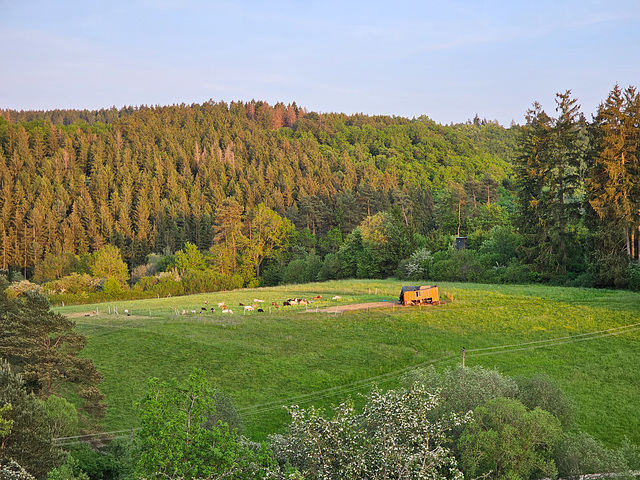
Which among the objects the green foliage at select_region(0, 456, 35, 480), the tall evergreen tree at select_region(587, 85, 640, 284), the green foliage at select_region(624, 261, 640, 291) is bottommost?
the green foliage at select_region(0, 456, 35, 480)

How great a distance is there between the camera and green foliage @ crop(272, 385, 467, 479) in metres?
14.9

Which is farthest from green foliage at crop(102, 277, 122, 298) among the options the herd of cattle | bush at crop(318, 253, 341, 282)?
bush at crop(318, 253, 341, 282)

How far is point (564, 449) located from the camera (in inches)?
711

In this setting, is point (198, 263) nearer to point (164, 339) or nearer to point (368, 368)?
point (164, 339)

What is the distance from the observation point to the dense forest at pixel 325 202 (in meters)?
56.6

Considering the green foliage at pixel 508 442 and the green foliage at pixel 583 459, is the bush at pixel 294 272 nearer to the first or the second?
the green foliage at pixel 508 442

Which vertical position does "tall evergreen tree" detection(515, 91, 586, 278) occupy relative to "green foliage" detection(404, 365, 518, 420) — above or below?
above

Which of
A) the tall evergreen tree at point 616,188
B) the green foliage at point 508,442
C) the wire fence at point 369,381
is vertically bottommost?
the wire fence at point 369,381

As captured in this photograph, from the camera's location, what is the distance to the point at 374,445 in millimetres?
15859

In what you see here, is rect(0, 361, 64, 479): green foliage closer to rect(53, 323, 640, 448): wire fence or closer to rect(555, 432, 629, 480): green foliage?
rect(53, 323, 640, 448): wire fence

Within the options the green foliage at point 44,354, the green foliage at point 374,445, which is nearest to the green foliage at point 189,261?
the green foliage at point 44,354

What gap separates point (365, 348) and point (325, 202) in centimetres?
9165

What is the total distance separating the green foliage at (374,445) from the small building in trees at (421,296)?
1228 inches

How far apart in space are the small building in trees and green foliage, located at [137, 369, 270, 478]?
35.2m
